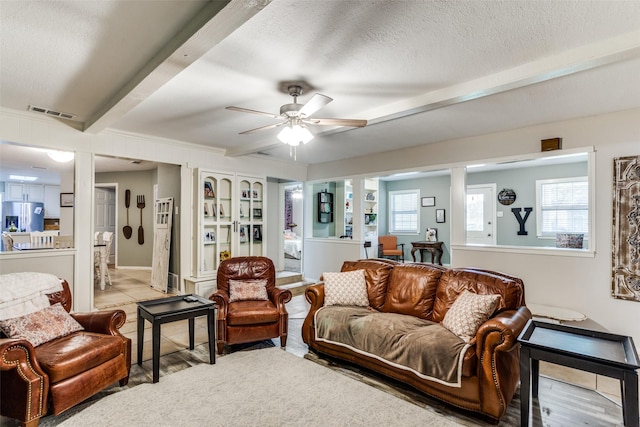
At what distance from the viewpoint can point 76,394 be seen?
7.41ft

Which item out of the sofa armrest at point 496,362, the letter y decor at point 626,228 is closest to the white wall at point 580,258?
the letter y decor at point 626,228

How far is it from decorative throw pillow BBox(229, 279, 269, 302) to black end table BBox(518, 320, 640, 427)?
8.44 feet

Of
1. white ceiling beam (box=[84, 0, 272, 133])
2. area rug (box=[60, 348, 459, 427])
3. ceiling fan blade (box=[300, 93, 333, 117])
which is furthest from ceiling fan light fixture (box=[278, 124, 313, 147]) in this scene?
area rug (box=[60, 348, 459, 427])

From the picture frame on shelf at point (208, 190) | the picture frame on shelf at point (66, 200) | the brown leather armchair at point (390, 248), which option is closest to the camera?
the picture frame on shelf at point (208, 190)

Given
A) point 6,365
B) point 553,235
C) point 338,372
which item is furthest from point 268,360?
point 553,235

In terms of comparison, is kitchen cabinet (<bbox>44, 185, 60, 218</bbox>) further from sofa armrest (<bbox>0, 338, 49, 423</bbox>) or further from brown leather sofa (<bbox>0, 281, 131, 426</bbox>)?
sofa armrest (<bbox>0, 338, 49, 423</bbox>)

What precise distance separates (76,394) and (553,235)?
26.0 ft

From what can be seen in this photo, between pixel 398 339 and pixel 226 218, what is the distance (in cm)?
397

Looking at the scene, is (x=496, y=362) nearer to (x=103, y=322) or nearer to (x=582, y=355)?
(x=582, y=355)

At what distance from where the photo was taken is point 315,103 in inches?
104

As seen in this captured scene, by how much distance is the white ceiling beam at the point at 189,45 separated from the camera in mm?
1712

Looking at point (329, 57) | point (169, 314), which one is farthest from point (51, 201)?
point (329, 57)

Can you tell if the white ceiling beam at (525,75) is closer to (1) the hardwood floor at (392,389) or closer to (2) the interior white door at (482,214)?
(1) the hardwood floor at (392,389)

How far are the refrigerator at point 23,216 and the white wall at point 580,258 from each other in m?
11.0
